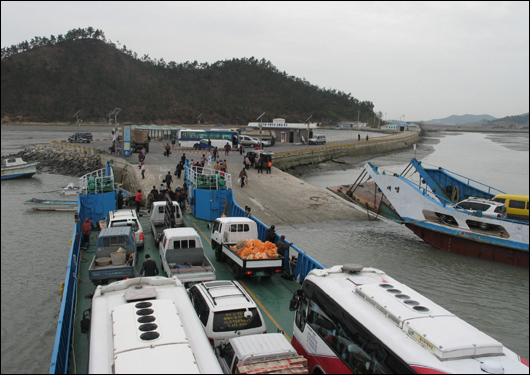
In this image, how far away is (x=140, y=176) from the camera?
94.4 ft

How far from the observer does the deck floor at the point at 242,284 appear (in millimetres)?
8992

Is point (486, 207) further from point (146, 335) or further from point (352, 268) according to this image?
point (146, 335)

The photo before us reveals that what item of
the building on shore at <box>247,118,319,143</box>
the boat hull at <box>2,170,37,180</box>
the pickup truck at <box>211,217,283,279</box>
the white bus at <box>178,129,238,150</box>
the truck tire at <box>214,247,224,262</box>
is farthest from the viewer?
the building on shore at <box>247,118,319,143</box>

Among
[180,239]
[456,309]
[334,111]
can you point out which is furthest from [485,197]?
[334,111]

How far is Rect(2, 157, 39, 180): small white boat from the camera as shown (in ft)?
137

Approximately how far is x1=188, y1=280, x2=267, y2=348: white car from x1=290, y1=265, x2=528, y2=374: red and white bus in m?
0.90

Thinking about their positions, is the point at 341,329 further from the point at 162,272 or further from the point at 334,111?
the point at 334,111

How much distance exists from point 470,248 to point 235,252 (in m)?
13.4

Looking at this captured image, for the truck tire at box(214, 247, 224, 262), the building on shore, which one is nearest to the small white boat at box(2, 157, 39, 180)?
the building on shore

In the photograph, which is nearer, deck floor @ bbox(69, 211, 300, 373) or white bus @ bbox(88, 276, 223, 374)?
white bus @ bbox(88, 276, 223, 374)

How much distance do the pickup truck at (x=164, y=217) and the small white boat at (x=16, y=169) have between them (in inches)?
1255

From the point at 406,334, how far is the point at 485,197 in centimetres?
2156

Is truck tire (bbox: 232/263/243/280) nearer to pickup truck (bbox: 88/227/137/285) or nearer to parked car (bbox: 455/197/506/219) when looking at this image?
pickup truck (bbox: 88/227/137/285)

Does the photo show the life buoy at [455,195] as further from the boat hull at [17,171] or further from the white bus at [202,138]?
the boat hull at [17,171]
